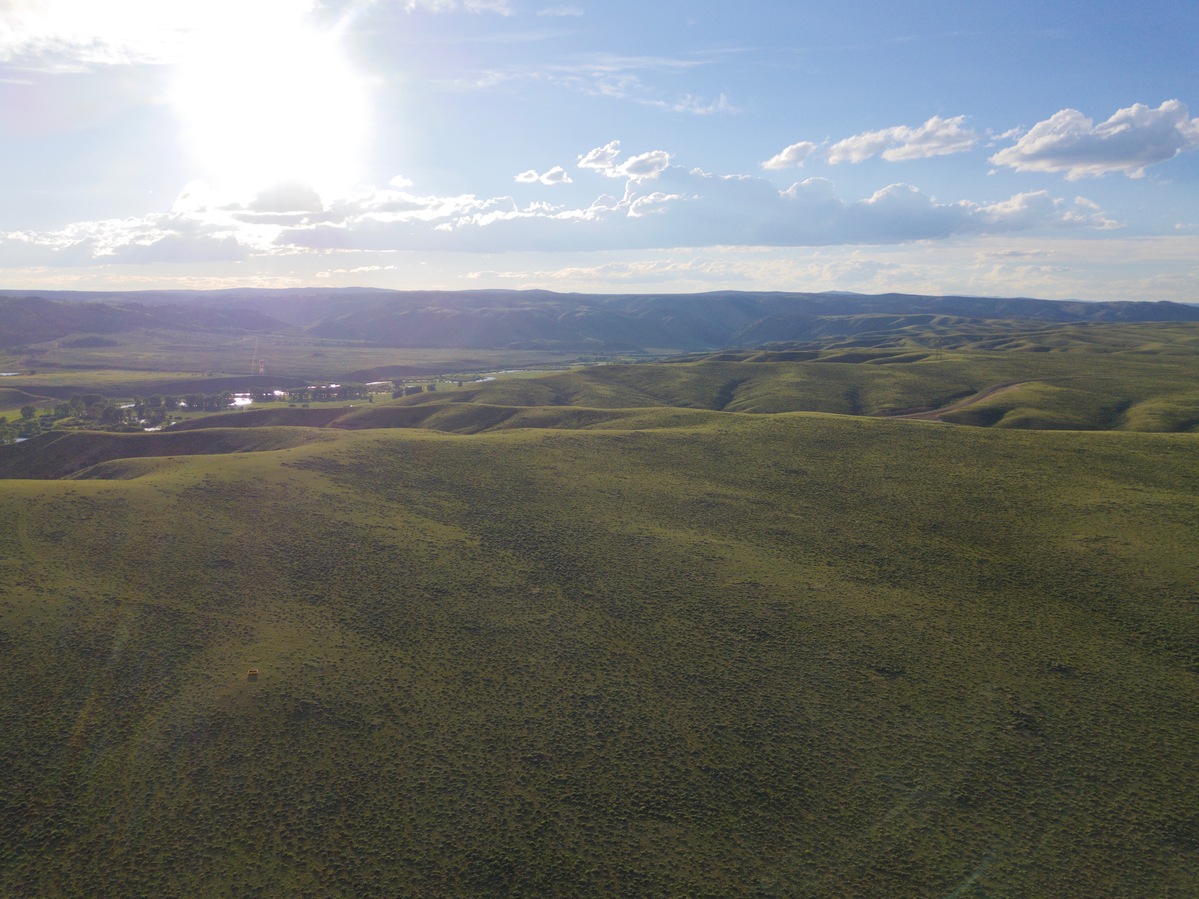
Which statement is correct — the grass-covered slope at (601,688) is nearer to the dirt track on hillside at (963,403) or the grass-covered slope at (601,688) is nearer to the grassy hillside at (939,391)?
the grassy hillside at (939,391)

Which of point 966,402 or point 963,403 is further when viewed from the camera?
point 966,402

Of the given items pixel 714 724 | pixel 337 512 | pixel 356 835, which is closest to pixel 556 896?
pixel 356 835

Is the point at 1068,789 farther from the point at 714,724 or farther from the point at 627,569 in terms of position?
the point at 627,569

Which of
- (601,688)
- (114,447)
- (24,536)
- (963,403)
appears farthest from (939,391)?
(24,536)

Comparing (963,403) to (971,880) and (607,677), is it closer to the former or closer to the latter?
(607,677)

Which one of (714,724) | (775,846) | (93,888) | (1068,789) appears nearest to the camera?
(93,888)

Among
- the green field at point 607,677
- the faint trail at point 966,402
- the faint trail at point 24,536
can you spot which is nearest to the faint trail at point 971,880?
the green field at point 607,677
